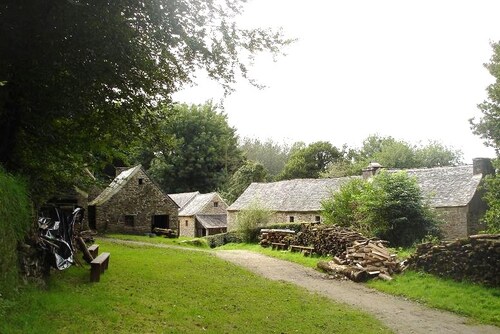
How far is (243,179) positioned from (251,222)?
28298 millimetres

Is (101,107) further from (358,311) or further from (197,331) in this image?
(358,311)

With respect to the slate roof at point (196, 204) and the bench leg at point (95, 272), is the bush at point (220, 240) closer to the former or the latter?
the slate roof at point (196, 204)

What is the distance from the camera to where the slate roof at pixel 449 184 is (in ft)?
103

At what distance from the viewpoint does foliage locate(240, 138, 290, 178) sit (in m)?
86.4

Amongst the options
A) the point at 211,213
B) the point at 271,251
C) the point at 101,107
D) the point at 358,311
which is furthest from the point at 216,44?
the point at 211,213

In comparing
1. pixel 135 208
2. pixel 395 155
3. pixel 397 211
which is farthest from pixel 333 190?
pixel 395 155

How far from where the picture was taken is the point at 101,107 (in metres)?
12.0

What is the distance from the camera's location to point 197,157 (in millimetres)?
67125

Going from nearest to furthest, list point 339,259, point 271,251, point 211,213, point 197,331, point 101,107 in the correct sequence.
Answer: point 197,331, point 101,107, point 339,259, point 271,251, point 211,213

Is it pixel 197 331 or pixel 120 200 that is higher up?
pixel 120 200

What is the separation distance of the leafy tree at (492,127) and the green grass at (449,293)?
8.53m

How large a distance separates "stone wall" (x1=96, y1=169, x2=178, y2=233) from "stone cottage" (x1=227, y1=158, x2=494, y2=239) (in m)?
8.05

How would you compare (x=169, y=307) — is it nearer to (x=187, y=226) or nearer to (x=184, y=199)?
(x=187, y=226)

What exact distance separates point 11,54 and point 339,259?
15.2m
